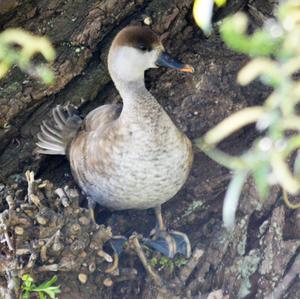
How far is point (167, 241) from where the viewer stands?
2.95 metres

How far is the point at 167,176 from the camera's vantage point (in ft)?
9.21

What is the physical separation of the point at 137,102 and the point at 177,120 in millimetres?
292

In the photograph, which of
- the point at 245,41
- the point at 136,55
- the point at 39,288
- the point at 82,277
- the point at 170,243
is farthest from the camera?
the point at 170,243

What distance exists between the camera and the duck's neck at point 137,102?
283 centimetres

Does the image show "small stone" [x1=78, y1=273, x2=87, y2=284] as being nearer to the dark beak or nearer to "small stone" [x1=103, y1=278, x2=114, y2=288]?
"small stone" [x1=103, y1=278, x2=114, y2=288]

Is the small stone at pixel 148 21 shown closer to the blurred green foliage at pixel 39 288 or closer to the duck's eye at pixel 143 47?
the duck's eye at pixel 143 47

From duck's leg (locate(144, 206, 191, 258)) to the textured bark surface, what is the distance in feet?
0.22

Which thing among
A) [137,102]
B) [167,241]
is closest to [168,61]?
[137,102]

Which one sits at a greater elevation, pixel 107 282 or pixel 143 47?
pixel 143 47

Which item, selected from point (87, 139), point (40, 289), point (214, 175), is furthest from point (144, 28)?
point (40, 289)

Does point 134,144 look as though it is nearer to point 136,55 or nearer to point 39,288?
point 136,55

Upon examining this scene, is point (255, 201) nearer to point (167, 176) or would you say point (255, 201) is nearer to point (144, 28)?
point (167, 176)

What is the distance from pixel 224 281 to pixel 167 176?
52 centimetres

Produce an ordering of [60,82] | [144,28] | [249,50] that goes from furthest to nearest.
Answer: [60,82]
[144,28]
[249,50]
